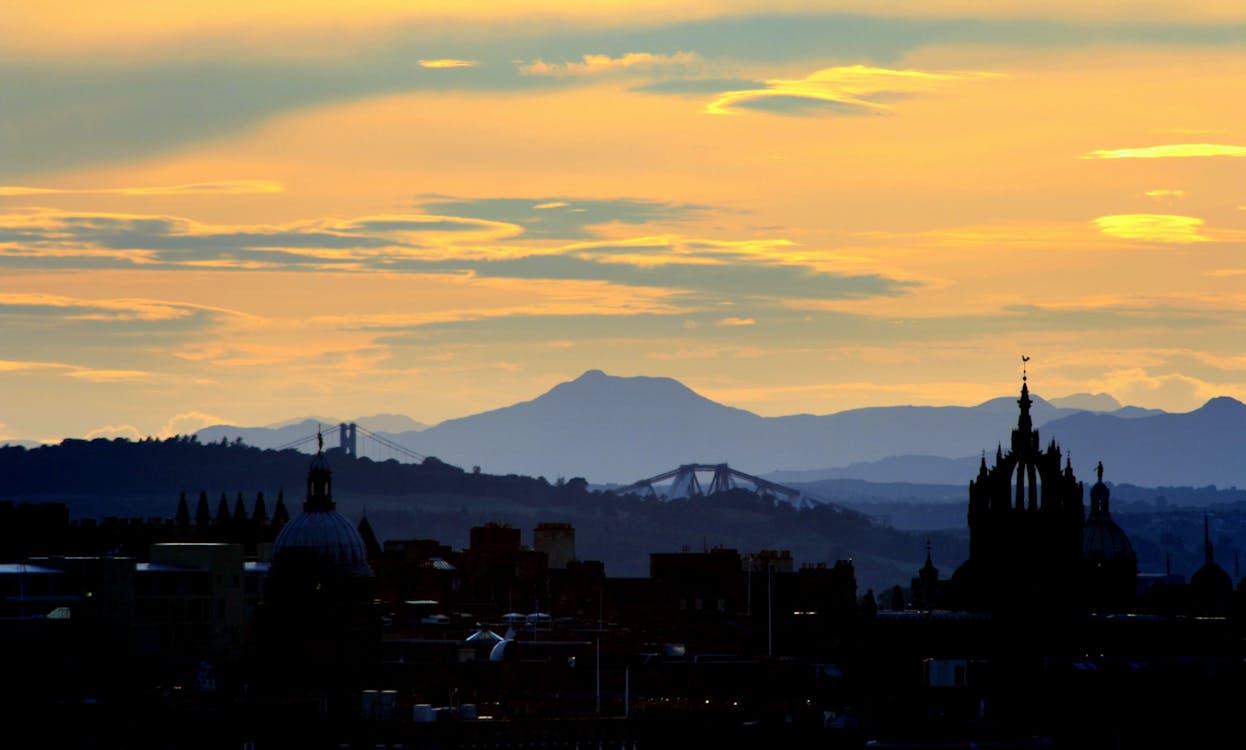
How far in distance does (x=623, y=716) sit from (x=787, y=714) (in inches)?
377

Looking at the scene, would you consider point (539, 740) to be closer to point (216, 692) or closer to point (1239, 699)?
point (216, 692)

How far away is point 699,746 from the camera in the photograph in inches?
6614

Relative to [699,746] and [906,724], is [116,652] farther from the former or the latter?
[906,724]

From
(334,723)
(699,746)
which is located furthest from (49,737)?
(699,746)

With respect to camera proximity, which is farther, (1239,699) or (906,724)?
(1239,699)

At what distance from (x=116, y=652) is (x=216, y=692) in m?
17.6

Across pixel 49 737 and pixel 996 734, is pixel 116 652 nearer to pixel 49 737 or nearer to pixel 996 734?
pixel 49 737

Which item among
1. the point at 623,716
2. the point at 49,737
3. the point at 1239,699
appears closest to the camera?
the point at 49,737

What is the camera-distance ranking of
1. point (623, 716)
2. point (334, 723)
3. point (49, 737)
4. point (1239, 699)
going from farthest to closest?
1. point (1239, 699)
2. point (623, 716)
3. point (334, 723)
4. point (49, 737)

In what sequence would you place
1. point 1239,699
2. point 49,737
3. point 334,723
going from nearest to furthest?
point 49,737
point 334,723
point 1239,699

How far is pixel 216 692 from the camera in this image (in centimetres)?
18925

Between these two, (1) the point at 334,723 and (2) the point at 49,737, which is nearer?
(2) the point at 49,737

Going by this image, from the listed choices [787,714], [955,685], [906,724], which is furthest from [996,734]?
[955,685]

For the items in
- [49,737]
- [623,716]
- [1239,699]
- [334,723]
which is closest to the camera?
[49,737]
